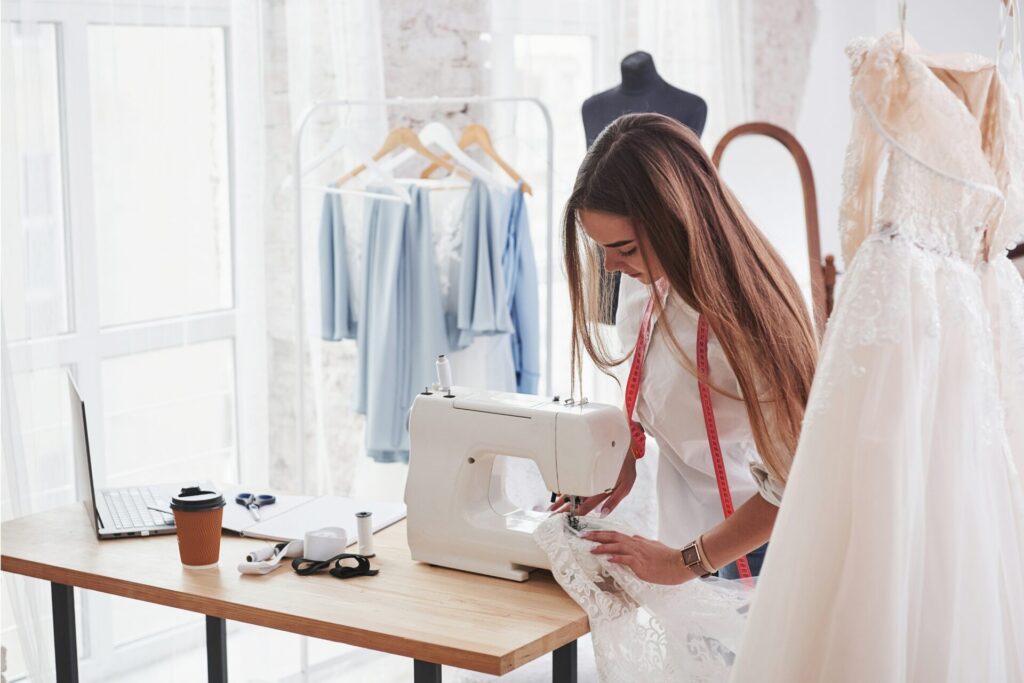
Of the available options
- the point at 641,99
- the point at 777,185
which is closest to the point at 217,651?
the point at 641,99

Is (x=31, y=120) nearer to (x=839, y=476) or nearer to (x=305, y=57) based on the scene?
(x=305, y=57)

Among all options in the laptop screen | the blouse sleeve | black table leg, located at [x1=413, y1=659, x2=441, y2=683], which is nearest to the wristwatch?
the blouse sleeve

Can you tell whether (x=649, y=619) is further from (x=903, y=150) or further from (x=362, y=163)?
(x=362, y=163)

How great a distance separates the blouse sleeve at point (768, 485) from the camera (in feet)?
5.70

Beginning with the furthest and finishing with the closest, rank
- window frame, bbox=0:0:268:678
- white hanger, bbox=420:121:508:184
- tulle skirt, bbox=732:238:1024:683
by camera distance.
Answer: white hanger, bbox=420:121:508:184 < window frame, bbox=0:0:268:678 < tulle skirt, bbox=732:238:1024:683

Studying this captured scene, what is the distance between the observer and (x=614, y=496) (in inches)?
85.0

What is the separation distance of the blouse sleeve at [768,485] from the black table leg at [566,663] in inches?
15.6

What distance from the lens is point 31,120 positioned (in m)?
2.88

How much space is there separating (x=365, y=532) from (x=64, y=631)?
62 cm

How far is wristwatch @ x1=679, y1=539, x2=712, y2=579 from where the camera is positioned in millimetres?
1805

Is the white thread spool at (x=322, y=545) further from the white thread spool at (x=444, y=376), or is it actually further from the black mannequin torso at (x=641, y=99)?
the black mannequin torso at (x=641, y=99)

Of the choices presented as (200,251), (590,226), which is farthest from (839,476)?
(200,251)

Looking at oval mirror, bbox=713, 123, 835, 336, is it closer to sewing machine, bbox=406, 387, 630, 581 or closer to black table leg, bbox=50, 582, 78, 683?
sewing machine, bbox=406, 387, 630, 581

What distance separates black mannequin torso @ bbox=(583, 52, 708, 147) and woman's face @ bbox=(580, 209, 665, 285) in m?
1.66
